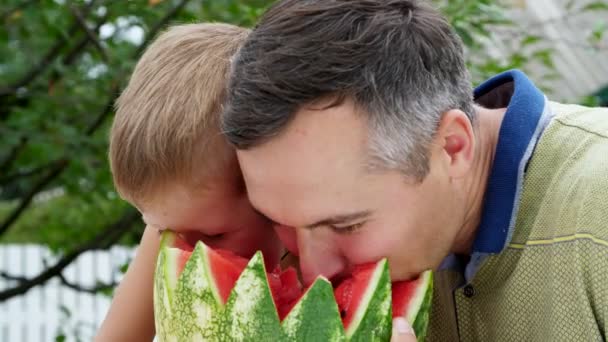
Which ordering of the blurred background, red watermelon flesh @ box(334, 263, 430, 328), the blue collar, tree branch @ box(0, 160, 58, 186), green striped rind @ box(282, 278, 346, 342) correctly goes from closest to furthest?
1. green striped rind @ box(282, 278, 346, 342)
2. red watermelon flesh @ box(334, 263, 430, 328)
3. the blue collar
4. the blurred background
5. tree branch @ box(0, 160, 58, 186)

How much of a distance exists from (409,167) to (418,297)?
0.23 metres

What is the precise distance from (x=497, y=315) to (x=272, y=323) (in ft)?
1.84

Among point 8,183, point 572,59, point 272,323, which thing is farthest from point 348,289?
point 572,59

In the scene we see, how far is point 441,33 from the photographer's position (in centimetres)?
201

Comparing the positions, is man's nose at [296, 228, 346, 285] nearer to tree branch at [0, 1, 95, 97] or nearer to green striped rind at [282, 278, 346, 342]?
green striped rind at [282, 278, 346, 342]

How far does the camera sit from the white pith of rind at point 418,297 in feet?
6.29

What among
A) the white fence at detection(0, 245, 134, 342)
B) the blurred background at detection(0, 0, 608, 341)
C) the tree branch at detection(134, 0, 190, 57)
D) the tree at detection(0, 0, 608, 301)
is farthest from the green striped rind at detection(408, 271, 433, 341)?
the white fence at detection(0, 245, 134, 342)

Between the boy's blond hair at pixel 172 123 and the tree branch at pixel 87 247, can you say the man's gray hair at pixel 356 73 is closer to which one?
the boy's blond hair at pixel 172 123

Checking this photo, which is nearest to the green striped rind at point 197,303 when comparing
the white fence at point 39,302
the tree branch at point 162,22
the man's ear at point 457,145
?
the man's ear at point 457,145

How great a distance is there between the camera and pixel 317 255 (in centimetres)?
199

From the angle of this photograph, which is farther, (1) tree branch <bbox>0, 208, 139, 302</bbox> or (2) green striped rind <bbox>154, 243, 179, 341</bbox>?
(1) tree branch <bbox>0, 208, 139, 302</bbox>

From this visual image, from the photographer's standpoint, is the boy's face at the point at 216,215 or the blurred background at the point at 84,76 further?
the blurred background at the point at 84,76

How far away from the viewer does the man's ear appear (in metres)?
2.01

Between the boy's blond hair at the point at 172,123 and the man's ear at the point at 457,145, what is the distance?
0.43m
